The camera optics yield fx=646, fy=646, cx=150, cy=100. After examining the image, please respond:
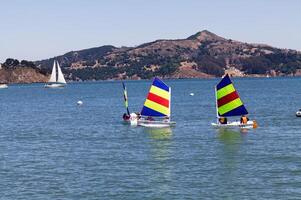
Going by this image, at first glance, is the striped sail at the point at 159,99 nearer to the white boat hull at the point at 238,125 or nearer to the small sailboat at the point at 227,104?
the small sailboat at the point at 227,104

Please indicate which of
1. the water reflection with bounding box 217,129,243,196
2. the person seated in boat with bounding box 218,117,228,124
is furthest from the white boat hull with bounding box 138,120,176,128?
the water reflection with bounding box 217,129,243,196

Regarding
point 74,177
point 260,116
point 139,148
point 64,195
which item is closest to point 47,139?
point 139,148

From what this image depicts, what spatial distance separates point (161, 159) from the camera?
56812mm

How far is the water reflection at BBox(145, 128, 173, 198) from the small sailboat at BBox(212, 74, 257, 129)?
23.0ft

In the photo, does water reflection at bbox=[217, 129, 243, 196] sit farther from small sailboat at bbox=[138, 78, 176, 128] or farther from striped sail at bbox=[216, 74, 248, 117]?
small sailboat at bbox=[138, 78, 176, 128]

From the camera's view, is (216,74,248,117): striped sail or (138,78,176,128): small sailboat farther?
(138,78,176,128): small sailboat

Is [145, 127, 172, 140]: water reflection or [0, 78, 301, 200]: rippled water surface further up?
[145, 127, 172, 140]: water reflection

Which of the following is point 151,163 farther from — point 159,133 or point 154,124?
point 154,124

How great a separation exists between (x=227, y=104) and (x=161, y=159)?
2709cm

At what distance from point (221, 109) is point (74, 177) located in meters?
37.3

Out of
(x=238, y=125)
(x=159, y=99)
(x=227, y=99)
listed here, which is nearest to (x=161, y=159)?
(x=238, y=125)

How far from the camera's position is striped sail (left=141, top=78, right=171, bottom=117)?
84844 millimetres

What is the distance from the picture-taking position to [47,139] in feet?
249

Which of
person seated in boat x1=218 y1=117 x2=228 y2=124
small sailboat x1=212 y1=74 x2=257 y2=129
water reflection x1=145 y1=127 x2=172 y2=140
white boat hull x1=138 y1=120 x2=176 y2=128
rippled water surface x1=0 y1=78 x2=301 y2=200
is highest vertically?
small sailboat x1=212 y1=74 x2=257 y2=129
